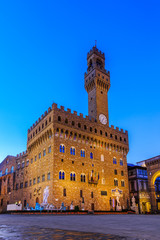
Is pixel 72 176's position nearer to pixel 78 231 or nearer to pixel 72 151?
pixel 72 151

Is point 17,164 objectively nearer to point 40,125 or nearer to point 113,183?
point 40,125

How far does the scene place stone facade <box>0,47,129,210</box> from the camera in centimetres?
3888

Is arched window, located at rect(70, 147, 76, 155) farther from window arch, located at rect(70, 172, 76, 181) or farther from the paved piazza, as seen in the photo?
the paved piazza

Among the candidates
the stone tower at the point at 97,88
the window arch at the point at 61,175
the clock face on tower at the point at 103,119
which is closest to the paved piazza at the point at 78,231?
the window arch at the point at 61,175

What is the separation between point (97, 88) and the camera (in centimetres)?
5253

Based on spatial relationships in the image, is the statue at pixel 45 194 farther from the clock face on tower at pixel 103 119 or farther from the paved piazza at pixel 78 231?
the paved piazza at pixel 78 231

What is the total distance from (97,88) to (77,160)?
20059mm

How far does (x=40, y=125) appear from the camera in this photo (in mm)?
46125

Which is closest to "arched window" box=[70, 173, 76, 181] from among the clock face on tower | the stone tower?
the stone tower

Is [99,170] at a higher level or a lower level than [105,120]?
lower

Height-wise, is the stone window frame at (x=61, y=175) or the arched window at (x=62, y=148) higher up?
the arched window at (x=62, y=148)

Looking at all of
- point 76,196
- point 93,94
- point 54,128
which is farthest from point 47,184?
point 93,94

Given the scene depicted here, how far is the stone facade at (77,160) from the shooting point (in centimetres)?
3888

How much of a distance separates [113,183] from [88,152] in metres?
9.62
